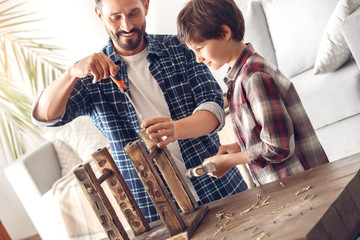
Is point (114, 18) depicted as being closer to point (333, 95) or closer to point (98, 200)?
point (98, 200)

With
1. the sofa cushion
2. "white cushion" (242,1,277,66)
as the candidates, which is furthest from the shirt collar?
"white cushion" (242,1,277,66)

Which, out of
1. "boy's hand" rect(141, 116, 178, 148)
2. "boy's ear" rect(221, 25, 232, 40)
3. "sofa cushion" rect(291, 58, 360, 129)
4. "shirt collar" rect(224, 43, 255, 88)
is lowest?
"sofa cushion" rect(291, 58, 360, 129)

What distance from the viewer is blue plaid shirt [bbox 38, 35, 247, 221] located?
5.20 feet

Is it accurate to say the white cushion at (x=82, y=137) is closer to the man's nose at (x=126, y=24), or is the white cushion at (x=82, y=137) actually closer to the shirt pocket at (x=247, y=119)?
the man's nose at (x=126, y=24)

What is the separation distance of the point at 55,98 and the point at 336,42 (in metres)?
Answer: 1.72

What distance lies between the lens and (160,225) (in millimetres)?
1301

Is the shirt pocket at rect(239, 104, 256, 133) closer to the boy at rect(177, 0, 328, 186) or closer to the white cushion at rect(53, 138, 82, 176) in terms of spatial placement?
the boy at rect(177, 0, 328, 186)

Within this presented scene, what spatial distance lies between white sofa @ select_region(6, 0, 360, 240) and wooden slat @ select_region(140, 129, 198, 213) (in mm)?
1515

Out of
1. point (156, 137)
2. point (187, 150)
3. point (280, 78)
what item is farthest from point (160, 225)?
point (280, 78)

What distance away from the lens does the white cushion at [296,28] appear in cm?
325

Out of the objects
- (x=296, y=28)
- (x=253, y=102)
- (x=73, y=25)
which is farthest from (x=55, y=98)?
(x=73, y=25)

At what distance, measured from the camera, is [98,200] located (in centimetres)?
119

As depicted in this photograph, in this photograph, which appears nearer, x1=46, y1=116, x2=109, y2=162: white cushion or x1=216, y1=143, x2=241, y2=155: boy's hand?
x1=216, y1=143, x2=241, y2=155: boy's hand

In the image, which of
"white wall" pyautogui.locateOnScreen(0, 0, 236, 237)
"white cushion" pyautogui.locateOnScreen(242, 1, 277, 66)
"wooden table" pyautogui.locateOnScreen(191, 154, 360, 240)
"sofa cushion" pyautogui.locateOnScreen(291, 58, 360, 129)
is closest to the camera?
"wooden table" pyautogui.locateOnScreen(191, 154, 360, 240)
